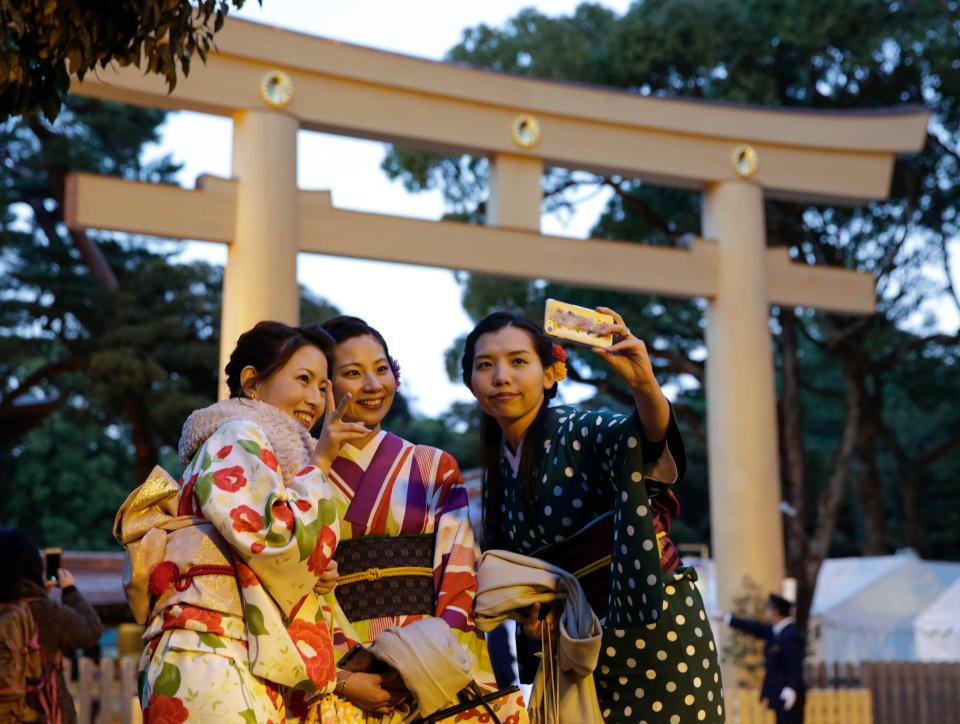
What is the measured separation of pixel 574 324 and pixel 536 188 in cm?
814

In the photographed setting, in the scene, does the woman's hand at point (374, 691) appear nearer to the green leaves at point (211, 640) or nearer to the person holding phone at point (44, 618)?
the green leaves at point (211, 640)

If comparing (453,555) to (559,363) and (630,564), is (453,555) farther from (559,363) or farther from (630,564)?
(559,363)

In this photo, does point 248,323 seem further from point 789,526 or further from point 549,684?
point 789,526

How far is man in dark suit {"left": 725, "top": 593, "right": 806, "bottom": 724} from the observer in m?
Result: 8.62

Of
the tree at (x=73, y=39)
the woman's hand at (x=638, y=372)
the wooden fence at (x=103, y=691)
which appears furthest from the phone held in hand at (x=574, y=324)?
the wooden fence at (x=103, y=691)

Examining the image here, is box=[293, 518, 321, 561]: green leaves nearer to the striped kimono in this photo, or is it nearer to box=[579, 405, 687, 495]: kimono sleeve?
the striped kimono

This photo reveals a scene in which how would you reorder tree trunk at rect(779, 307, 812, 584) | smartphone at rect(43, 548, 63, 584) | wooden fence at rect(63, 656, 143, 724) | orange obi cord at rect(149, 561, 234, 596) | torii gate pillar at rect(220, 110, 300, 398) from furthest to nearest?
tree trunk at rect(779, 307, 812, 584) → torii gate pillar at rect(220, 110, 300, 398) → wooden fence at rect(63, 656, 143, 724) → smartphone at rect(43, 548, 63, 584) → orange obi cord at rect(149, 561, 234, 596)

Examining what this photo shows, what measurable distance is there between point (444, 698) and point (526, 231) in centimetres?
784

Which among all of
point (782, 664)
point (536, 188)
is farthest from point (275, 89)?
point (782, 664)

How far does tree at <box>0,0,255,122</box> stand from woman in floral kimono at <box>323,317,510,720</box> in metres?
1.32

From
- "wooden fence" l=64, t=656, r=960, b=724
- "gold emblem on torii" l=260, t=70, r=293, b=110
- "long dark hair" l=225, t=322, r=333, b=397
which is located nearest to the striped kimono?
"long dark hair" l=225, t=322, r=333, b=397

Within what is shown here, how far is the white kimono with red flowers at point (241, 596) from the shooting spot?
2.47 m

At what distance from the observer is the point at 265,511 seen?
2.54 metres

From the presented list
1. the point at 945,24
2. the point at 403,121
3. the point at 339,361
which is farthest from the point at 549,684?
the point at 945,24
